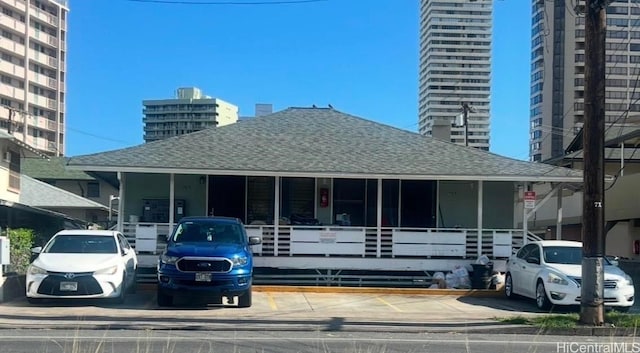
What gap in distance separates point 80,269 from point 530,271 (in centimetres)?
980

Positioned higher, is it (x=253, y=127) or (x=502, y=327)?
(x=253, y=127)

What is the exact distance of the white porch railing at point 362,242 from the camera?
1906 cm

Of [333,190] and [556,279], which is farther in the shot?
[333,190]

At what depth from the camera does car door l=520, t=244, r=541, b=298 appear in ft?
51.2

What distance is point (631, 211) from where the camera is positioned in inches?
1183

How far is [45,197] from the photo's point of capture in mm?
34250

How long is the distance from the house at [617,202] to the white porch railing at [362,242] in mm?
9230

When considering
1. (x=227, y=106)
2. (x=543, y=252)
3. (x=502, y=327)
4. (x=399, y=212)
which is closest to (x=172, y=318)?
(x=502, y=327)

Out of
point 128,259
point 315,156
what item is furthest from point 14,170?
point 128,259

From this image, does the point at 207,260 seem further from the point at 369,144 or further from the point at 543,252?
the point at 369,144

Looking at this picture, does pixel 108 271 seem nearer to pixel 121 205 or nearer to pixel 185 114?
pixel 121 205

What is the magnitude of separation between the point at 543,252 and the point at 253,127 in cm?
1026

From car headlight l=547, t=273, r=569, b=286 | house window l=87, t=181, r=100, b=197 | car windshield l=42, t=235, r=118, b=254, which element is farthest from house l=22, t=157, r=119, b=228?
car headlight l=547, t=273, r=569, b=286

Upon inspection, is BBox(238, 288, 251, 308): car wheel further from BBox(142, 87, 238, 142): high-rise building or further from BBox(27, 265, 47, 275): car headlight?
BBox(142, 87, 238, 142): high-rise building
